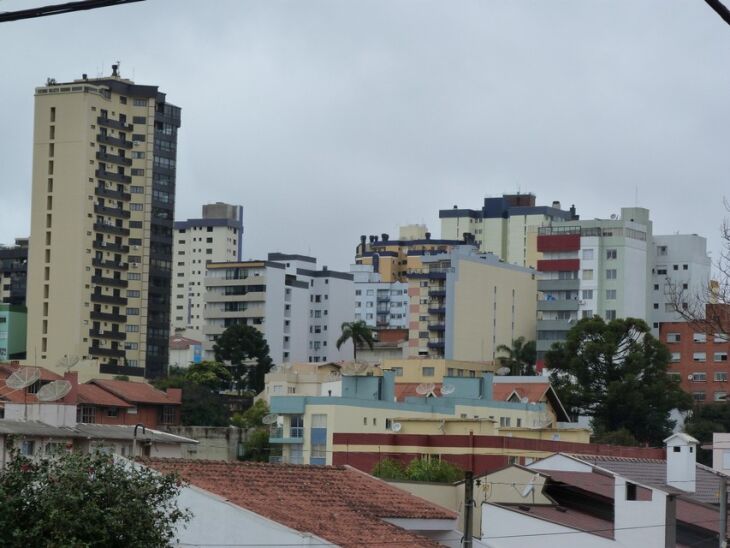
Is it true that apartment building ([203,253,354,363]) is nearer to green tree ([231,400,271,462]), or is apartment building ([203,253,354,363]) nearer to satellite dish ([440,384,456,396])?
green tree ([231,400,271,462])

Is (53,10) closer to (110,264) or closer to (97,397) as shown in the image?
(97,397)

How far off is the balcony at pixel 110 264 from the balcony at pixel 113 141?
1155 centimetres

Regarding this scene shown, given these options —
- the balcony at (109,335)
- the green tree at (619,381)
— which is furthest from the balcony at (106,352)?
the green tree at (619,381)

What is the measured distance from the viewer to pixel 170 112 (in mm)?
159750

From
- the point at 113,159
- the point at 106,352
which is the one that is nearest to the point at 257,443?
the point at 106,352

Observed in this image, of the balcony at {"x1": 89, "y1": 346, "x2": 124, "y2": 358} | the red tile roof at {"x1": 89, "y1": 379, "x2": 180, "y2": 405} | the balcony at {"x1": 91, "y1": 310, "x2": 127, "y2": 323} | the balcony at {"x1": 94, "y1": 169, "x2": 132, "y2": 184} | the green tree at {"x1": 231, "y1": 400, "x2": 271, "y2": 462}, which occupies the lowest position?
the green tree at {"x1": 231, "y1": 400, "x2": 271, "y2": 462}

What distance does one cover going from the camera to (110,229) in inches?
5930

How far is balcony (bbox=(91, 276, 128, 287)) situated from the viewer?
148m

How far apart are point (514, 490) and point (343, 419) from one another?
2528 centimetres

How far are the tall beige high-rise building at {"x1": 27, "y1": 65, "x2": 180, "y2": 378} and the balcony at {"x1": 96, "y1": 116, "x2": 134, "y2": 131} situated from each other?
0.10 metres

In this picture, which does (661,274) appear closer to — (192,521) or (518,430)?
(518,430)

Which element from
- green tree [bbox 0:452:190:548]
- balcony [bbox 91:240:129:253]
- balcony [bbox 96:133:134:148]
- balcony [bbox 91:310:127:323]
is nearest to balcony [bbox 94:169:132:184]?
balcony [bbox 96:133:134:148]

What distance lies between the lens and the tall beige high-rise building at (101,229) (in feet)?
478

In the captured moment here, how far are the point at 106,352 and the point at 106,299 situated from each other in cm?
529
